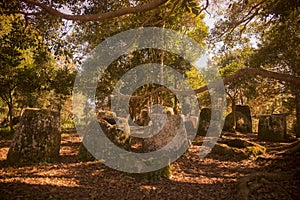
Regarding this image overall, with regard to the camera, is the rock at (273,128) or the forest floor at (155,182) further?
the rock at (273,128)

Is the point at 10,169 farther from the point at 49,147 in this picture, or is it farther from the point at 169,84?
the point at 169,84

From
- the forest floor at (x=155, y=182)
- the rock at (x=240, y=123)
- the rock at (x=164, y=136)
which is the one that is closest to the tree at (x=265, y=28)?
the forest floor at (x=155, y=182)

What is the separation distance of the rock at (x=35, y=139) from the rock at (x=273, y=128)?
12.7 metres

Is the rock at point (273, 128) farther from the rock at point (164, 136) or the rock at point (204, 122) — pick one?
the rock at point (164, 136)

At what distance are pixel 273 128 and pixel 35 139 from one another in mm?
13814

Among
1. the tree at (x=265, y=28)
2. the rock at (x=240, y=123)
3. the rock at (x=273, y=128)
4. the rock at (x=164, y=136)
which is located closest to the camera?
the tree at (x=265, y=28)

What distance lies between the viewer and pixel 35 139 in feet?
26.9

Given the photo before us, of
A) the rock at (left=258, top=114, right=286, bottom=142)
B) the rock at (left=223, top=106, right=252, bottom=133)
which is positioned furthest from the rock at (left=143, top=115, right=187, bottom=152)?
the rock at (left=223, top=106, right=252, bottom=133)

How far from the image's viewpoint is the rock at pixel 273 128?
46.3 feet

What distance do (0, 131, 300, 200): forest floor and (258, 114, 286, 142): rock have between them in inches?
246

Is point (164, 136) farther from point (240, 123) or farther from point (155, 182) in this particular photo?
point (240, 123)

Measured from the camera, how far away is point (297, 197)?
5074 mm

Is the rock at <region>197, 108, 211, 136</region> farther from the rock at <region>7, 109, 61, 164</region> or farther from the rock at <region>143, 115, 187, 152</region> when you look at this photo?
the rock at <region>7, 109, 61, 164</region>

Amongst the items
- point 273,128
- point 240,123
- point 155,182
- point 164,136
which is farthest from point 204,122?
point 155,182
